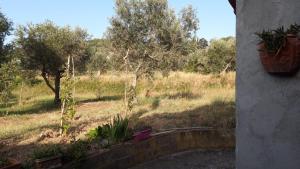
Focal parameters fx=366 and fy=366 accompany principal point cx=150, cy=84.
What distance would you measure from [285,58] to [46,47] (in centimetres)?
1735

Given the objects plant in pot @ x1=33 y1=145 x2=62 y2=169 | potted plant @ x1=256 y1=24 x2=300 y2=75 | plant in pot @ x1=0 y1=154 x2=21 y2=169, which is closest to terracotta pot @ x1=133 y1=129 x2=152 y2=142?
plant in pot @ x1=33 y1=145 x2=62 y2=169

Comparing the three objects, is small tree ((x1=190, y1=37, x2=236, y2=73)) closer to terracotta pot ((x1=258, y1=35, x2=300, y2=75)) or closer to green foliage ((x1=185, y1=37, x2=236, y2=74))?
green foliage ((x1=185, y1=37, x2=236, y2=74))

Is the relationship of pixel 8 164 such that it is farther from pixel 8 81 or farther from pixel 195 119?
pixel 195 119

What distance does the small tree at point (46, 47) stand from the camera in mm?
19469

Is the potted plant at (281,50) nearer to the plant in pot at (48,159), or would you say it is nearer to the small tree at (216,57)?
the plant in pot at (48,159)

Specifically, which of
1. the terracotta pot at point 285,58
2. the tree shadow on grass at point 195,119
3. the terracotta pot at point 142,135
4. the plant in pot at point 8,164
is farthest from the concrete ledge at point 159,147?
the terracotta pot at point 285,58

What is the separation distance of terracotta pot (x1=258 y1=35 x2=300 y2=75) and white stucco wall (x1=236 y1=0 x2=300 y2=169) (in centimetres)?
18

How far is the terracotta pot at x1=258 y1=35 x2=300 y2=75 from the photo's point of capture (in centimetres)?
373

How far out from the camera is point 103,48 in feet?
70.4

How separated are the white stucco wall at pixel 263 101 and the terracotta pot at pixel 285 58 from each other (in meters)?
0.18

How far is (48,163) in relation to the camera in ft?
20.0

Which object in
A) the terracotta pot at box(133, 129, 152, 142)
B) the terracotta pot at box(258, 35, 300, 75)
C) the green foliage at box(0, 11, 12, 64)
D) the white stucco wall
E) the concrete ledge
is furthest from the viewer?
the green foliage at box(0, 11, 12, 64)

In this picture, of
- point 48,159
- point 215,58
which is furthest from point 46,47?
point 215,58

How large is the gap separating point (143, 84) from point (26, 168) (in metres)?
19.6
